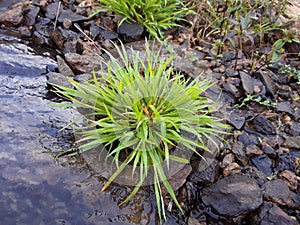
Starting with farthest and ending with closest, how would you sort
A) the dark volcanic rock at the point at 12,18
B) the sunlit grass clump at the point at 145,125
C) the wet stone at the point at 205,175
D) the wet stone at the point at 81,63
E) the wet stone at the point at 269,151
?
the dark volcanic rock at the point at 12,18, the wet stone at the point at 81,63, the wet stone at the point at 269,151, the wet stone at the point at 205,175, the sunlit grass clump at the point at 145,125

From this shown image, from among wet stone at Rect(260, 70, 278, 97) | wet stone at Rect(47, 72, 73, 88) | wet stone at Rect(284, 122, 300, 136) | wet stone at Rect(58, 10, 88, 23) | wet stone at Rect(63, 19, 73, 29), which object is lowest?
wet stone at Rect(284, 122, 300, 136)

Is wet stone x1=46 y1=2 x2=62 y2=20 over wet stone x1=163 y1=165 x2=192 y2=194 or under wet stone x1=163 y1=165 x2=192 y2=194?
over

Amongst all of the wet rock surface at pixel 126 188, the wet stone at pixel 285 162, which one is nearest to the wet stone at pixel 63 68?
the wet rock surface at pixel 126 188

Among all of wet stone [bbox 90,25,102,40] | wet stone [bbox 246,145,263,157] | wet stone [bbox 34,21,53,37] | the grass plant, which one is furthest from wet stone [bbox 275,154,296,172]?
wet stone [bbox 34,21,53,37]

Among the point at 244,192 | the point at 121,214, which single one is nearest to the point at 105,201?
the point at 121,214

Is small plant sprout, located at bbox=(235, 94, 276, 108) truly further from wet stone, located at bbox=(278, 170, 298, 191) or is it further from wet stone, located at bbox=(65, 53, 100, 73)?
wet stone, located at bbox=(65, 53, 100, 73)

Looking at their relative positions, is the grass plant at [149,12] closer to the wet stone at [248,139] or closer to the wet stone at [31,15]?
the wet stone at [31,15]

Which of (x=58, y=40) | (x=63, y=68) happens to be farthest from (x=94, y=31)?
(x=63, y=68)
